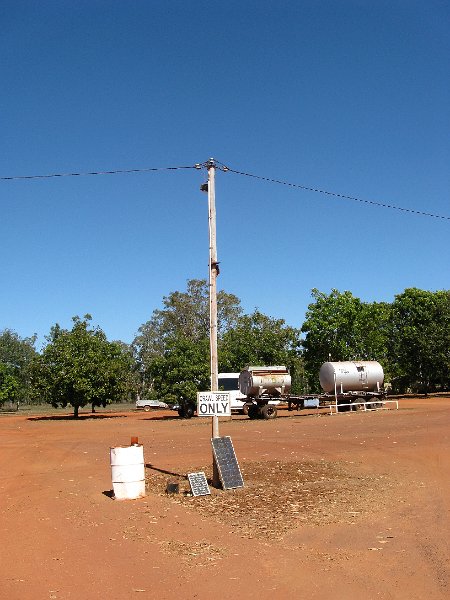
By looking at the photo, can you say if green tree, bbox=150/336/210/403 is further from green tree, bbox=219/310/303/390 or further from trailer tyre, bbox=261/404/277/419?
green tree, bbox=219/310/303/390

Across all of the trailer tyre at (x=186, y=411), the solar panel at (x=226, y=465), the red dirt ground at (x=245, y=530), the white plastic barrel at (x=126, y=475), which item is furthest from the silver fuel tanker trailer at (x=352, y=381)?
the white plastic barrel at (x=126, y=475)

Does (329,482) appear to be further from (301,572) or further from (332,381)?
(332,381)

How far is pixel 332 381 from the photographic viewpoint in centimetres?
3681

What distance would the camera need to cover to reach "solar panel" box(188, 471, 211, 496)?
37.0ft

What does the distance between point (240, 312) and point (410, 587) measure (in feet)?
225

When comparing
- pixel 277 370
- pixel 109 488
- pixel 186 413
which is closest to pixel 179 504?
pixel 109 488

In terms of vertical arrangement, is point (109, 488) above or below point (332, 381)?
below

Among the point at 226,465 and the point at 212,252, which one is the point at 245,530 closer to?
the point at 226,465

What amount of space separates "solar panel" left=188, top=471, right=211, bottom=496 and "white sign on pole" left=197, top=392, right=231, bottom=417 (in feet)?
4.26

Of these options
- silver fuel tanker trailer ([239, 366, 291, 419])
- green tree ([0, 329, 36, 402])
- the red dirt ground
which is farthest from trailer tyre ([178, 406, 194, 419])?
green tree ([0, 329, 36, 402])

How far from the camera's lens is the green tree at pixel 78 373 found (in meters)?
39.3

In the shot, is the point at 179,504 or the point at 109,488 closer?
the point at 179,504

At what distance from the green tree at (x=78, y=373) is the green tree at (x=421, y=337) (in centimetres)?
2964

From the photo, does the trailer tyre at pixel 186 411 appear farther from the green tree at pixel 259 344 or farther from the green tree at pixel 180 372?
the green tree at pixel 259 344
